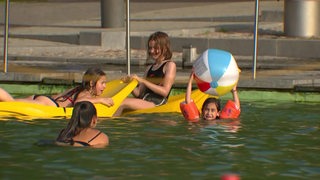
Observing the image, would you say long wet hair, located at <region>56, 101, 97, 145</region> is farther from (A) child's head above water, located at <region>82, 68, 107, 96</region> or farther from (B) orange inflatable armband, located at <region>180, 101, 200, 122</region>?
(B) orange inflatable armband, located at <region>180, 101, 200, 122</region>

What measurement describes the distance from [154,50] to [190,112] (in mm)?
1208

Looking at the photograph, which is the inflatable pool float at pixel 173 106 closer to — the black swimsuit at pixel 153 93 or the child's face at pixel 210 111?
the black swimsuit at pixel 153 93

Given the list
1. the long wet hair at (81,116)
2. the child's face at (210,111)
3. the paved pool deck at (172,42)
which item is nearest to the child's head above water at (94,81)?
the child's face at (210,111)

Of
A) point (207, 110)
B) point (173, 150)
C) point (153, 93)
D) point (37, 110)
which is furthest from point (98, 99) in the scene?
point (173, 150)

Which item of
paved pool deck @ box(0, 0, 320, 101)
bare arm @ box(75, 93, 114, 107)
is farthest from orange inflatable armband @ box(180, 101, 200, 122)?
paved pool deck @ box(0, 0, 320, 101)

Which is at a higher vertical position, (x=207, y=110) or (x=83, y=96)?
(x=83, y=96)

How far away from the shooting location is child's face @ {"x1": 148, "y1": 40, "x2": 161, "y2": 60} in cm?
1335

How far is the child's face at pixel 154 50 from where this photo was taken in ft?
43.8

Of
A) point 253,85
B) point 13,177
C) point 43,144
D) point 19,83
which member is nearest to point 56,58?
point 19,83

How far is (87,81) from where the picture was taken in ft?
42.3

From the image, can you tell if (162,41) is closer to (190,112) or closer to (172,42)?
(190,112)

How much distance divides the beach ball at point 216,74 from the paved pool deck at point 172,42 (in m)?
2.30

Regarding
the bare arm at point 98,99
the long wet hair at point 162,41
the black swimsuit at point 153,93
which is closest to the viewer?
the bare arm at point 98,99

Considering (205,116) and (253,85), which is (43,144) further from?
(253,85)
